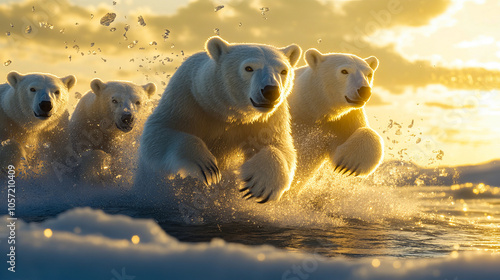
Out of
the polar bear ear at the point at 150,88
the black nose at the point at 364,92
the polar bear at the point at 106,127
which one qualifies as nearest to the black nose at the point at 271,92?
the black nose at the point at 364,92

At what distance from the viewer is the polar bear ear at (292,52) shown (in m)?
6.01

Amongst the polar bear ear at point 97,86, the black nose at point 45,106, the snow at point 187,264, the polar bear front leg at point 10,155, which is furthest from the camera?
the polar bear ear at point 97,86

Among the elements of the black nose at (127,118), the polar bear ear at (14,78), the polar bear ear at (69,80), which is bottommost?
the black nose at (127,118)

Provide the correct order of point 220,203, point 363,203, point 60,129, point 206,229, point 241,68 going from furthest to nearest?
1. point 60,129
2. point 363,203
3. point 220,203
4. point 241,68
5. point 206,229

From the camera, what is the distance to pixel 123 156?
29.7ft

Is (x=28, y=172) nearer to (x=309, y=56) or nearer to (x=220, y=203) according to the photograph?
(x=220, y=203)

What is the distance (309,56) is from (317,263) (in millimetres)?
4325

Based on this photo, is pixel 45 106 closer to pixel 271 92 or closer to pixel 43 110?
pixel 43 110

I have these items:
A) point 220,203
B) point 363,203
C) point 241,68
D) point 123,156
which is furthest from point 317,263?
point 123,156

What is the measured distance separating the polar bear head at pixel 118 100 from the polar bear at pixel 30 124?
0.58 metres

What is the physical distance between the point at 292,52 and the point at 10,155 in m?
5.02

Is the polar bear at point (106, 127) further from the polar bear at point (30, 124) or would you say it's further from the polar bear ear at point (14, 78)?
the polar bear ear at point (14, 78)

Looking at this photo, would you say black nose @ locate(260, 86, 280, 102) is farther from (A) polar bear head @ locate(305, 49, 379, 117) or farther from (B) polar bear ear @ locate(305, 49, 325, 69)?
(B) polar bear ear @ locate(305, 49, 325, 69)

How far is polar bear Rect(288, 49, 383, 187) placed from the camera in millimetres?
6738
